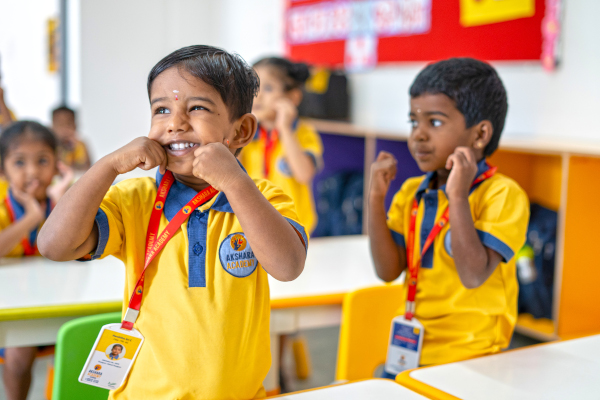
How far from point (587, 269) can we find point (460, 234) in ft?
5.73

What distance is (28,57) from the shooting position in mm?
6801

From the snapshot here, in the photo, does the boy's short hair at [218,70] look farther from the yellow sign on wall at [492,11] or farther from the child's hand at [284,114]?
the yellow sign on wall at [492,11]

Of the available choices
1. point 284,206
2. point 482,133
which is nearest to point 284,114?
point 482,133

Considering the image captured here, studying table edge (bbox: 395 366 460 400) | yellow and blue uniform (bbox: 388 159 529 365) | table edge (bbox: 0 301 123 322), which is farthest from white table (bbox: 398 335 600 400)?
table edge (bbox: 0 301 123 322)

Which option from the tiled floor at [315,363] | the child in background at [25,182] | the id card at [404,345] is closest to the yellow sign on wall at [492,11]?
the tiled floor at [315,363]

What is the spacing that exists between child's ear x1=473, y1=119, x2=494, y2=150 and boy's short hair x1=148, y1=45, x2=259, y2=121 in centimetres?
64

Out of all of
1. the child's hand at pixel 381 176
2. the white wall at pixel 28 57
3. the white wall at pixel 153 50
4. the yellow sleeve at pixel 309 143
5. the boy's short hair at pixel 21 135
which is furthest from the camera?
the white wall at pixel 28 57

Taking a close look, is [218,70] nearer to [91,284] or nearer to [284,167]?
[91,284]

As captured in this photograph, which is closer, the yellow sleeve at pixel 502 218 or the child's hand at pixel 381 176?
the yellow sleeve at pixel 502 218

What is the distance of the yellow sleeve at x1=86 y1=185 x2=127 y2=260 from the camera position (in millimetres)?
1045

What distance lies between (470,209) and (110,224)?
2.62 ft

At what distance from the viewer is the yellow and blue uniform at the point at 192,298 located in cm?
108

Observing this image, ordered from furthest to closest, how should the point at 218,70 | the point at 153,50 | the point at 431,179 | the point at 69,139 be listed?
1. the point at 153,50
2. the point at 69,139
3. the point at 431,179
4. the point at 218,70

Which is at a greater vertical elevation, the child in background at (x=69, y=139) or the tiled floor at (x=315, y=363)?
the child in background at (x=69, y=139)
